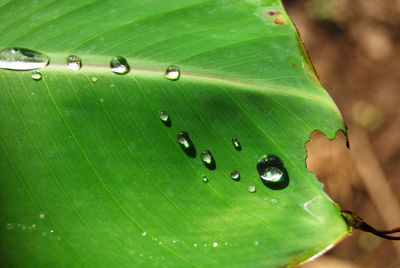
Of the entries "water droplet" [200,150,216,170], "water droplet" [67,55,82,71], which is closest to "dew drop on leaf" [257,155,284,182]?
"water droplet" [200,150,216,170]

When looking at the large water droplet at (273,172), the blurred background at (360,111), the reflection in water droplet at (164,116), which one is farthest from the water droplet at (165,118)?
the blurred background at (360,111)

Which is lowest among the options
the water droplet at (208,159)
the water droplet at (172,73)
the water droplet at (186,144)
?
the water droplet at (208,159)

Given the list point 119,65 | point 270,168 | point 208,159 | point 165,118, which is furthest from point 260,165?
point 119,65

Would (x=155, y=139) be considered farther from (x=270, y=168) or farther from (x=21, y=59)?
(x=21, y=59)

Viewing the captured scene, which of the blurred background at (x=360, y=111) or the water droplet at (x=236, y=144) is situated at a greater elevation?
the water droplet at (x=236, y=144)

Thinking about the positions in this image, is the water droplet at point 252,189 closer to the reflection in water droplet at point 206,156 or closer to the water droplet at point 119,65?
the reflection in water droplet at point 206,156

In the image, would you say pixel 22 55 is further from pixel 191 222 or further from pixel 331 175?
pixel 331 175

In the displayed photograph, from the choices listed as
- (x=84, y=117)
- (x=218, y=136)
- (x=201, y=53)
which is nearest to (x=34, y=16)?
(x=84, y=117)
